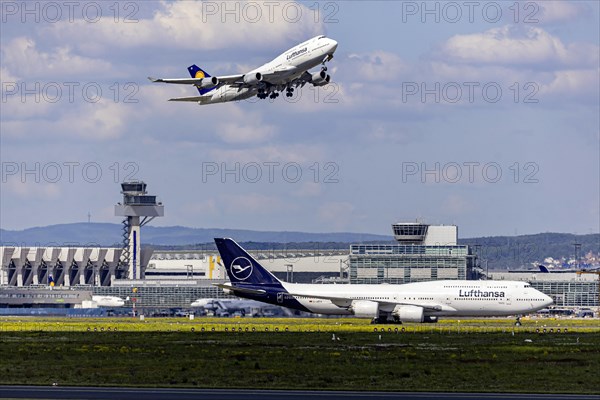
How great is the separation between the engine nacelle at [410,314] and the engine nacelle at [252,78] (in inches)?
1205

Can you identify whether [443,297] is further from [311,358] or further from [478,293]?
[311,358]

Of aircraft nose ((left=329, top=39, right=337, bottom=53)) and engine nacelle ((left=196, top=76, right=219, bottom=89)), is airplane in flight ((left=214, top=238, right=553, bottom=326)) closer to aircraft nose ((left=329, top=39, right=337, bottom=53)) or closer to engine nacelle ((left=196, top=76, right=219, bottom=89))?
engine nacelle ((left=196, top=76, right=219, bottom=89))

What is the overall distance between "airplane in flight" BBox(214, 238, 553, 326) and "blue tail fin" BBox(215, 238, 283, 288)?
0.45 ft

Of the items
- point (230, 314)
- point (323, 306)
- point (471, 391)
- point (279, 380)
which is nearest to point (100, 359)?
point (279, 380)

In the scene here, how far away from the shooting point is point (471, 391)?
50.3 m

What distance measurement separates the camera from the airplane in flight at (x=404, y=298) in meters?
114

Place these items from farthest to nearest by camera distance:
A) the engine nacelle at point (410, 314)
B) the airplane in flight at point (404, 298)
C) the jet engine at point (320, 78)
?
1. the airplane in flight at point (404, 298)
2. the engine nacelle at point (410, 314)
3. the jet engine at point (320, 78)

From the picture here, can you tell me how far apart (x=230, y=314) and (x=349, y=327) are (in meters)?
43.2

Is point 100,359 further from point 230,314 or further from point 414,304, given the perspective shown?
point 230,314

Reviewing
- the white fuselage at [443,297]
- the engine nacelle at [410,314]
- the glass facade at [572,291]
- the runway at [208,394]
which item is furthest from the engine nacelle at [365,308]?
the glass facade at [572,291]

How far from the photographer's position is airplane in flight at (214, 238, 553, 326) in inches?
4486

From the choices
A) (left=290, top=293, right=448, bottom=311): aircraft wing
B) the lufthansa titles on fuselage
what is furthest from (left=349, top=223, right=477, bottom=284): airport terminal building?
the lufthansa titles on fuselage

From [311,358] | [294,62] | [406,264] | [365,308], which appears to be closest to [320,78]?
[294,62]

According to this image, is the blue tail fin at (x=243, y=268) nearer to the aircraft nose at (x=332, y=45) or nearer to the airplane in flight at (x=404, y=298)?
the airplane in flight at (x=404, y=298)
